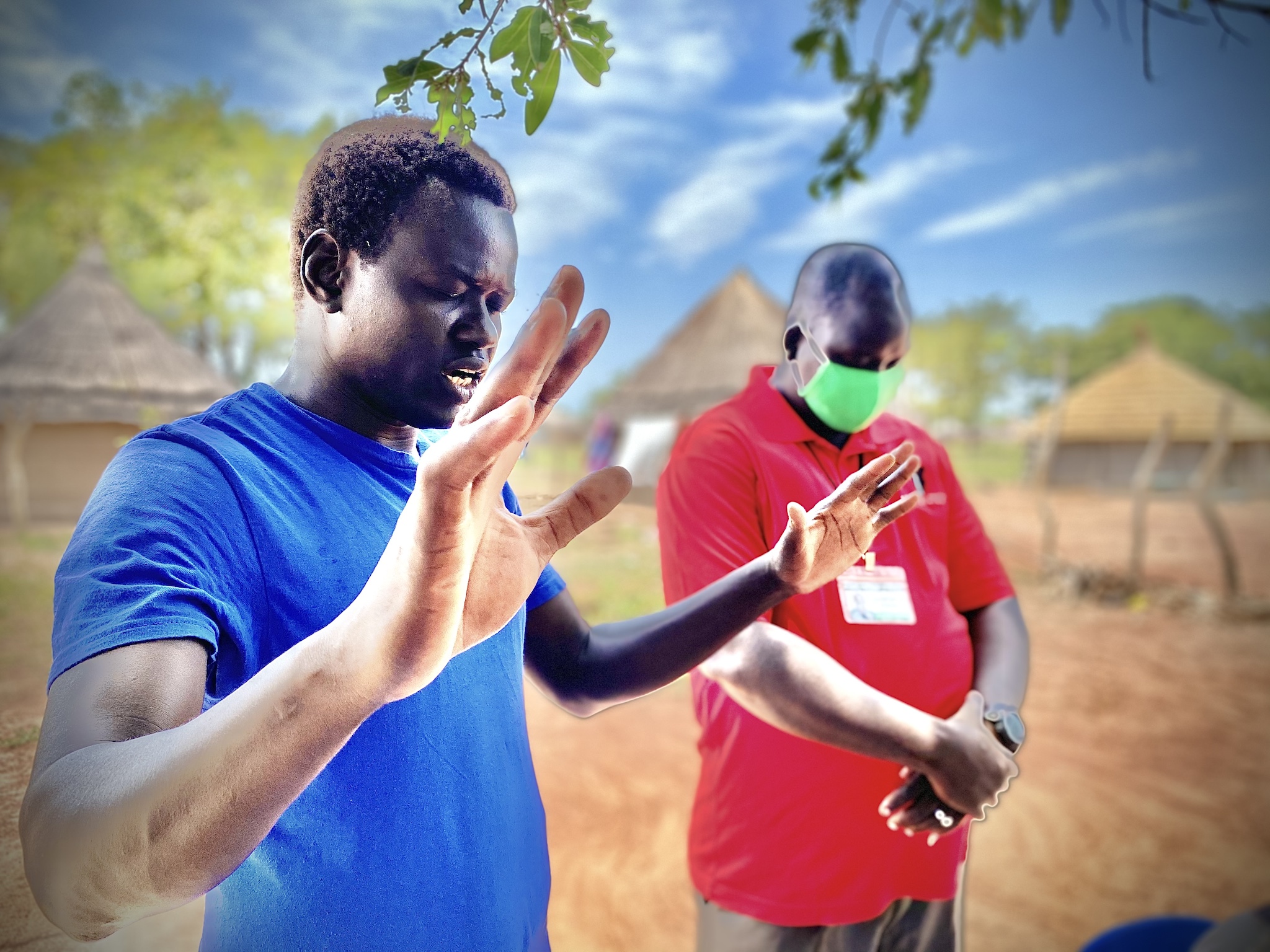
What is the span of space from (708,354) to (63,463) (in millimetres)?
8279

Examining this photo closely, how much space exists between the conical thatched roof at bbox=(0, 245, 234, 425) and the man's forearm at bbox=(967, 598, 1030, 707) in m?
1.56

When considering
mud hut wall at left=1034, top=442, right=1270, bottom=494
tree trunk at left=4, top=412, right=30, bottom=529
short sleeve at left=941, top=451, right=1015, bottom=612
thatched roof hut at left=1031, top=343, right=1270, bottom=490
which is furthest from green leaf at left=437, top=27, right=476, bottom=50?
thatched roof hut at left=1031, top=343, right=1270, bottom=490

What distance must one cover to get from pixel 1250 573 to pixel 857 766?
12.7 m

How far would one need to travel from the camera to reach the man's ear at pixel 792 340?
1.34 meters

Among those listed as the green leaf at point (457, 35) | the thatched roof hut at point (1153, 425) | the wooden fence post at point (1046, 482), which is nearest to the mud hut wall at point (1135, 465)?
the thatched roof hut at point (1153, 425)

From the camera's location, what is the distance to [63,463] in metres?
2.33

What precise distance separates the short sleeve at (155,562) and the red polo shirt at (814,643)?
30.4 inches

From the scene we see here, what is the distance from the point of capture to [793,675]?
1.21m

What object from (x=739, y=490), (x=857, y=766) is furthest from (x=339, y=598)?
(x=857, y=766)

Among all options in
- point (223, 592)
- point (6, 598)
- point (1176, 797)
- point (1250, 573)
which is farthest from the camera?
point (1250, 573)

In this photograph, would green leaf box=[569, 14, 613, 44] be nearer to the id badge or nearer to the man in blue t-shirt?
the man in blue t-shirt

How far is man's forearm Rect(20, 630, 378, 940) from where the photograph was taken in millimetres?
547

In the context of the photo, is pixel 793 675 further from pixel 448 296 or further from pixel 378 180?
pixel 378 180

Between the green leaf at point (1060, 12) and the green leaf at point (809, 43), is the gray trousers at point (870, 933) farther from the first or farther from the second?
the green leaf at point (1060, 12)
